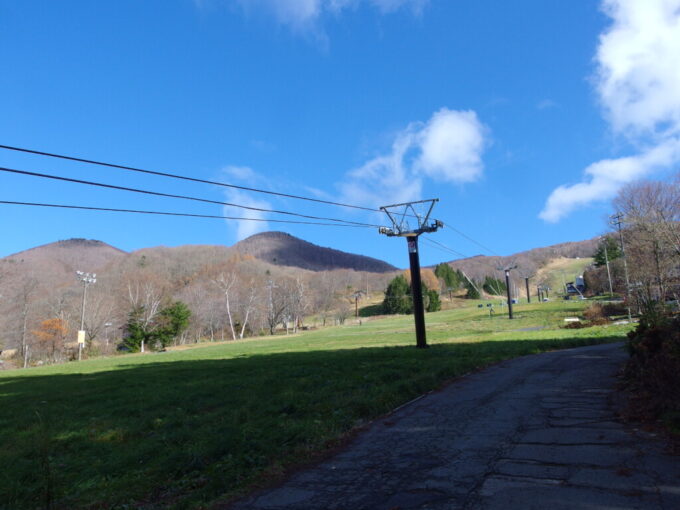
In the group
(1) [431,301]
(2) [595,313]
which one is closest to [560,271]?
(1) [431,301]

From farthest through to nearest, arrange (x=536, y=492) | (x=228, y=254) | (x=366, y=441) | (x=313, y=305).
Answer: (x=228, y=254) < (x=313, y=305) < (x=366, y=441) < (x=536, y=492)

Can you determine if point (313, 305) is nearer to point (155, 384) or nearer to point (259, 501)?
point (155, 384)

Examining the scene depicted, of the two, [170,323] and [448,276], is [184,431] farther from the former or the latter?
[448,276]

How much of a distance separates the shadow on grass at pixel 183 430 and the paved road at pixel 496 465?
796 mm

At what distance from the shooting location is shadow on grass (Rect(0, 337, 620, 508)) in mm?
5348

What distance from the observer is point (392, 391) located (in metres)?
10.0

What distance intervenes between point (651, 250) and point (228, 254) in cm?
14020

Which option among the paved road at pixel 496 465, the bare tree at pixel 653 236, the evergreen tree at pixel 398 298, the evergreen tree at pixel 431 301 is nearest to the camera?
the paved road at pixel 496 465

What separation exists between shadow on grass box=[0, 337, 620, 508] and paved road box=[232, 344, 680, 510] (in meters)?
0.80

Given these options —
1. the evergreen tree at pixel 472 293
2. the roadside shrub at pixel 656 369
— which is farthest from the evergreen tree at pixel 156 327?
the evergreen tree at pixel 472 293

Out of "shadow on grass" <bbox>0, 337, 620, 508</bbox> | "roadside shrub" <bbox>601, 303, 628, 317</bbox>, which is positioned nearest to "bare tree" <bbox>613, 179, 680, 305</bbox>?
"roadside shrub" <bbox>601, 303, 628, 317</bbox>

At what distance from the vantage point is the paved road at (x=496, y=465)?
404 cm

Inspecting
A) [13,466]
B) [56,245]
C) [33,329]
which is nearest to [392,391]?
[13,466]

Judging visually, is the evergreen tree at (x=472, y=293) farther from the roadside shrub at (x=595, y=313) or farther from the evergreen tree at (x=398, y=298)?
the roadside shrub at (x=595, y=313)
